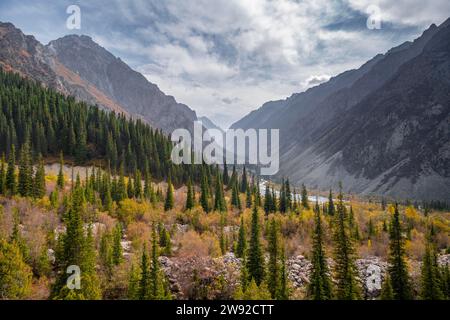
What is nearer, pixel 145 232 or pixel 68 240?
pixel 68 240

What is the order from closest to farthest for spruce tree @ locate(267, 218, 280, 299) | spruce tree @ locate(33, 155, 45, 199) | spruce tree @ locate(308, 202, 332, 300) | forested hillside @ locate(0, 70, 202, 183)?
1. spruce tree @ locate(308, 202, 332, 300)
2. spruce tree @ locate(267, 218, 280, 299)
3. spruce tree @ locate(33, 155, 45, 199)
4. forested hillside @ locate(0, 70, 202, 183)

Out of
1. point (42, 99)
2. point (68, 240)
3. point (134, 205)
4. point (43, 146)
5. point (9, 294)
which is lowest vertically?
point (9, 294)

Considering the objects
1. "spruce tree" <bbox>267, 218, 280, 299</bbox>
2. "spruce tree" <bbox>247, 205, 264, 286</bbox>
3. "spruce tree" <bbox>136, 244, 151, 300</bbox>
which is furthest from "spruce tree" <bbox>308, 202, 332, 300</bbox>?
Result: "spruce tree" <bbox>136, 244, 151, 300</bbox>

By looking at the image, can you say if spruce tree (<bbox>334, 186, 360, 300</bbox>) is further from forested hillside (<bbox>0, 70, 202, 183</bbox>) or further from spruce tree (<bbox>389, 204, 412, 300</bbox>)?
forested hillside (<bbox>0, 70, 202, 183</bbox>)

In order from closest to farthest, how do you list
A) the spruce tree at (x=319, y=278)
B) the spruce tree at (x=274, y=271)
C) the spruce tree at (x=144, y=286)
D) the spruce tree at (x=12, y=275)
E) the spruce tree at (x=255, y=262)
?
1. the spruce tree at (x=12, y=275)
2. the spruce tree at (x=144, y=286)
3. the spruce tree at (x=319, y=278)
4. the spruce tree at (x=274, y=271)
5. the spruce tree at (x=255, y=262)

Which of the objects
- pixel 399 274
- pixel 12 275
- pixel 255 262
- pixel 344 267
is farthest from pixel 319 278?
pixel 12 275

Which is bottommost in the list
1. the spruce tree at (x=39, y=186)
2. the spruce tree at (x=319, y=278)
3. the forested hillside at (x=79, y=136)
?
the spruce tree at (x=319, y=278)

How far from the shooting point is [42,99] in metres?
130

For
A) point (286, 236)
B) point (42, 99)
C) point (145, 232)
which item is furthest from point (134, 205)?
point (42, 99)

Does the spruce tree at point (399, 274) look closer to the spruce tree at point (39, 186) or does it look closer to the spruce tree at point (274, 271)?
the spruce tree at point (274, 271)

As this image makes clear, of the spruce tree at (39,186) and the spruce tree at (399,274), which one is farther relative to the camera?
the spruce tree at (39,186)

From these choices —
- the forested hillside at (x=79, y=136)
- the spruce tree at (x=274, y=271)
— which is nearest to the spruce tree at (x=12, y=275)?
the spruce tree at (x=274, y=271)
